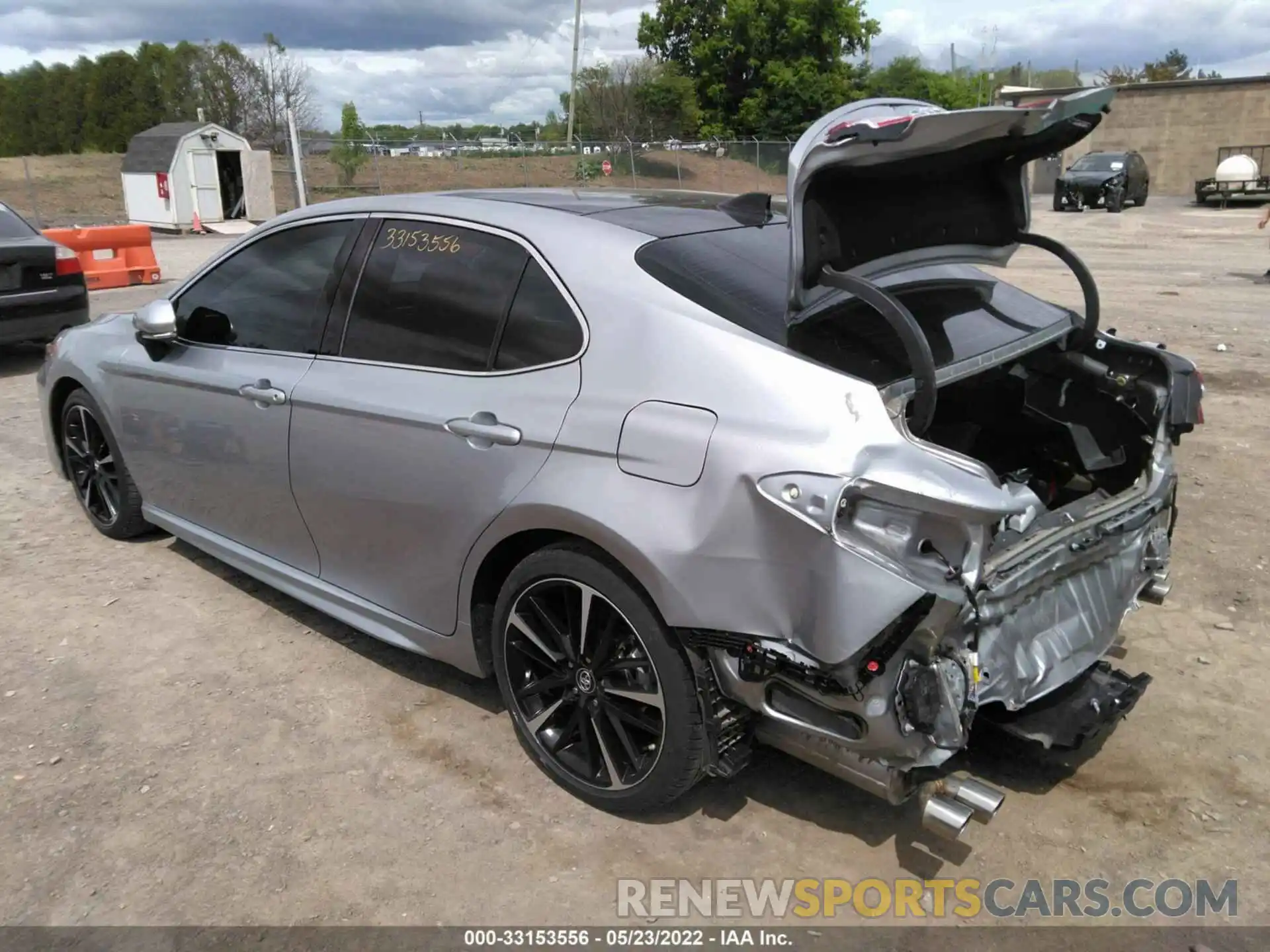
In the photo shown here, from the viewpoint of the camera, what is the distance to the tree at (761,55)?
48281 mm

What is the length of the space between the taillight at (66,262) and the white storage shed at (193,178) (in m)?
15.5

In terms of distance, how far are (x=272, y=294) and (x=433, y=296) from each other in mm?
992

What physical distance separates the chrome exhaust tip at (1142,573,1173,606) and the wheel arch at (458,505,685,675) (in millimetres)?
1893

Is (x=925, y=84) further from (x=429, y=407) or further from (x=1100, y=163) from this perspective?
(x=429, y=407)

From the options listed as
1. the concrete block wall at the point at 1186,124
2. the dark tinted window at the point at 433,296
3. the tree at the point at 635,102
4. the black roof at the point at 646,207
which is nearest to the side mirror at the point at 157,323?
the dark tinted window at the point at 433,296

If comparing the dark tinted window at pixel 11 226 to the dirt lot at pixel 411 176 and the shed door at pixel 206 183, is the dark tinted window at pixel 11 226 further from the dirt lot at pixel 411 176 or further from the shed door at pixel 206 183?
A: the dirt lot at pixel 411 176

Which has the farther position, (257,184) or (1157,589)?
(257,184)

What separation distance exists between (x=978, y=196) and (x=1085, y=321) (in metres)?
0.71

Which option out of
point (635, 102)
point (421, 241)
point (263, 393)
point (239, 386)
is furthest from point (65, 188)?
point (421, 241)

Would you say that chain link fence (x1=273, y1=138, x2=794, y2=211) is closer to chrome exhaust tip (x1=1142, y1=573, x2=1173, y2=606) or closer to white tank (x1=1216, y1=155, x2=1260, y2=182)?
white tank (x1=1216, y1=155, x2=1260, y2=182)

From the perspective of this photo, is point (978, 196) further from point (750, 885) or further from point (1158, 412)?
point (750, 885)

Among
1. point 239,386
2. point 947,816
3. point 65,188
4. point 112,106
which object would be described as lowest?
point 947,816

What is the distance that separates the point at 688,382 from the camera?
2680 mm

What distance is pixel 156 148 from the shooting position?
24.0m
